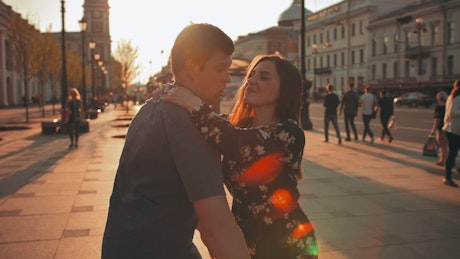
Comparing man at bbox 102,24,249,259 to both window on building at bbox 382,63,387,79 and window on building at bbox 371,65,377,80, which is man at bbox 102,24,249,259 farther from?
window on building at bbox 371,65,377,80

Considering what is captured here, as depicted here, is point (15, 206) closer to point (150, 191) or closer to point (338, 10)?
point (150, 191)

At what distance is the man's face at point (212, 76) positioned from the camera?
1.77 metres

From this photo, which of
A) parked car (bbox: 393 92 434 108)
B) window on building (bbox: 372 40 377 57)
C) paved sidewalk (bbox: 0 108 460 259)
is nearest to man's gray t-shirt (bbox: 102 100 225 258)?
paved sidewalk (bbox: 0 108 460 259)

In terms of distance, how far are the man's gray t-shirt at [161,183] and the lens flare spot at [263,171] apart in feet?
1.87

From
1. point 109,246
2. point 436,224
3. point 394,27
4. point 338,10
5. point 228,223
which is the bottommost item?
point 436,224

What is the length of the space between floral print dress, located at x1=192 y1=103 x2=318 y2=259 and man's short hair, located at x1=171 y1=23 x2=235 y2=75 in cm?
62

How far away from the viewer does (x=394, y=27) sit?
64.1 meters

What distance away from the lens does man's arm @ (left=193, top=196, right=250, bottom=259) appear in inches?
62.2

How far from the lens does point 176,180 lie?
5.44ft

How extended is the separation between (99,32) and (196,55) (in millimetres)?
111164

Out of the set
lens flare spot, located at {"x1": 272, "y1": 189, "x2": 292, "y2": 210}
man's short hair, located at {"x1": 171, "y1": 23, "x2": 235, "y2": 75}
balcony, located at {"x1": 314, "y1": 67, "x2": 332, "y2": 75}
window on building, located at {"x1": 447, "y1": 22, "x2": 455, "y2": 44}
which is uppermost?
window on building, located at {"x1": 447, "y1": 22, "x2": 455, "y2": 44}

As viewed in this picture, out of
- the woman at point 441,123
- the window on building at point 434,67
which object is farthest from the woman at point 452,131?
the window on building at point 434,67

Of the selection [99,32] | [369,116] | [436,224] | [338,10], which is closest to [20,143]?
[369,116]

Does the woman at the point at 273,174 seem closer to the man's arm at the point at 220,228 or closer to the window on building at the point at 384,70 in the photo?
the man's arm at the point at 220,228
